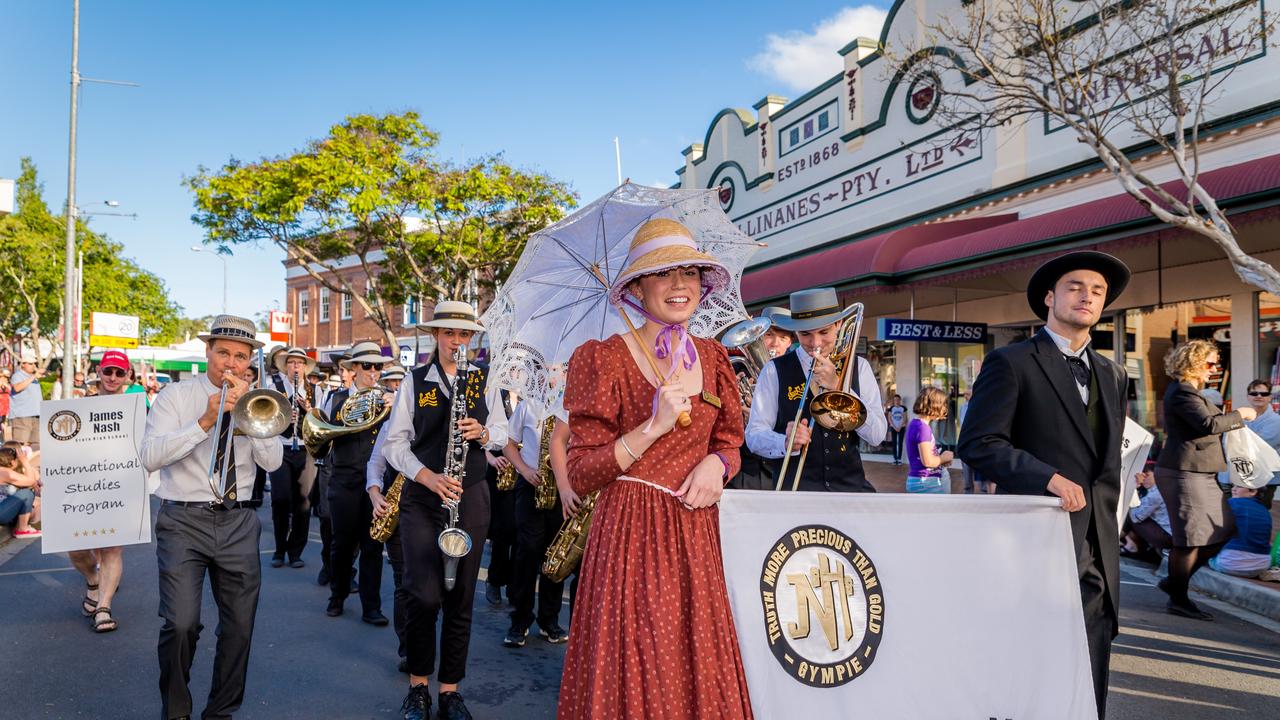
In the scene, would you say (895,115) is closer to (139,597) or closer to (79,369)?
(139,597)

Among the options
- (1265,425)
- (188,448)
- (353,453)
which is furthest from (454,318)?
(1265,425)

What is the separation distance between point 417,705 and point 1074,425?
339 cm

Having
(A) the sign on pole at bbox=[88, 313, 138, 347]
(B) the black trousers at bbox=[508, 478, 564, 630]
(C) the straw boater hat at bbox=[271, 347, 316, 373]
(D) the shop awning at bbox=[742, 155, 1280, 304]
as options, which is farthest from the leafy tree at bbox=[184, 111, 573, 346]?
Result: (B) the black trousers at bbox=[508, 478, 564, 630]

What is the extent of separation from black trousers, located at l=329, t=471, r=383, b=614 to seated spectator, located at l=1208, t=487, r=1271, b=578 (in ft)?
22.4

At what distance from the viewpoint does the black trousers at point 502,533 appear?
7219 mm

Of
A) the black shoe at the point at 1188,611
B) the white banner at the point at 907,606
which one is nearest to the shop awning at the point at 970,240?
the black shoe at the point at 1188,611

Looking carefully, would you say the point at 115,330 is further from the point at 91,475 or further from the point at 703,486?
the point at 703,486

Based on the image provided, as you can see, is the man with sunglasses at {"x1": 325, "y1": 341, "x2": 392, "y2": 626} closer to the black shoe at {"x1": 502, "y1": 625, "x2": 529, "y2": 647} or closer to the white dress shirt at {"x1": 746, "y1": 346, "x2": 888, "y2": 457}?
the black shoe at {"x1": 502, "y1": 625, "x2": 529, "y2": 647}

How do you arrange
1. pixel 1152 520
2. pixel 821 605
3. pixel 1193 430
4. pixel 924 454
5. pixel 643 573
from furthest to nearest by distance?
pixel 1152 520 < pixel 924 454 < pixel 1193 430 < pixel 821 605 < pixel 643 573

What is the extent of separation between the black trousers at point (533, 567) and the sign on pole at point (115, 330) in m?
21.7

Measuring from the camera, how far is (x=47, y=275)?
120 feet

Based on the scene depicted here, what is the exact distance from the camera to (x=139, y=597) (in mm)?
7426

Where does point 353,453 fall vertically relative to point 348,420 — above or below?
below

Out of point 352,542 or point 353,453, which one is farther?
point 353,453
